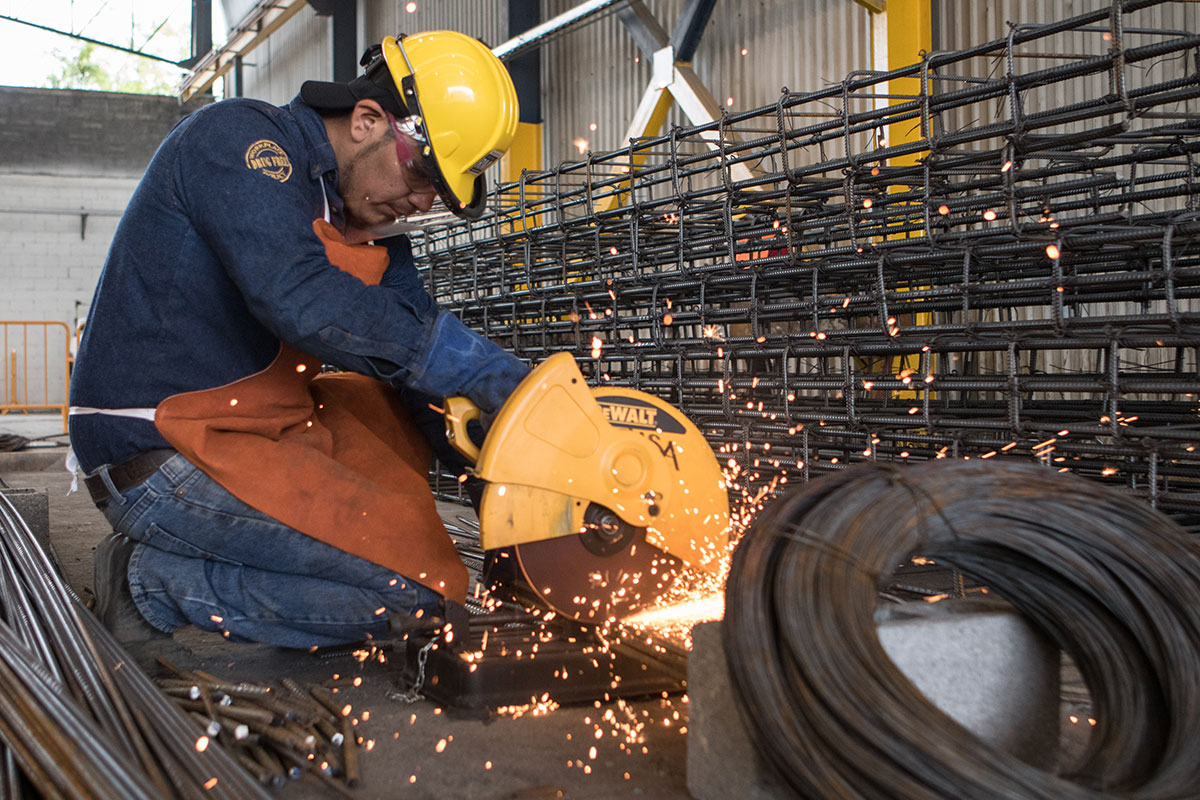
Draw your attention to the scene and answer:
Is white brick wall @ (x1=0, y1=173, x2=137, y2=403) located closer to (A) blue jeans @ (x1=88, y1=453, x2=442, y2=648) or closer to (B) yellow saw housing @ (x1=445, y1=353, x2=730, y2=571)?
(A) blue jeans @ (x1=88, y1=453, x2=442, y2=648)

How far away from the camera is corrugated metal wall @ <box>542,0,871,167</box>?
752 centimetres

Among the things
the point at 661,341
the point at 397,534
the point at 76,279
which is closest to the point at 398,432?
the point at 397,534

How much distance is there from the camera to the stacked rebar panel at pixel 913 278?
2.64m

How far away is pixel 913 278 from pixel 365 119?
255 cm

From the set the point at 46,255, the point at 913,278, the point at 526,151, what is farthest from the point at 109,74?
the point at 913,278

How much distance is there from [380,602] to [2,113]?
18135 mm

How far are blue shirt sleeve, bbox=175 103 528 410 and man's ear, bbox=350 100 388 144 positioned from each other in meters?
0.26

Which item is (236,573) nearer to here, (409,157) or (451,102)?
(409,157)

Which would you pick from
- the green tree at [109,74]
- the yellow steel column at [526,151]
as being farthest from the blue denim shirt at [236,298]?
the green tree at [109,74]

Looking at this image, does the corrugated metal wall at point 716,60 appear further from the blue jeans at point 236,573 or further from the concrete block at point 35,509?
the blue jeans at point 236,573

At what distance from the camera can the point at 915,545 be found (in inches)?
60.2

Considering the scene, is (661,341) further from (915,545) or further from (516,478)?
(915,545)

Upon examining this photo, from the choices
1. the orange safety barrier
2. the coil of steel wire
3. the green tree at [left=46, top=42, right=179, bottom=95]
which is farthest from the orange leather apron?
the green tree at [left=46, top=42, right=179, bottom=95]

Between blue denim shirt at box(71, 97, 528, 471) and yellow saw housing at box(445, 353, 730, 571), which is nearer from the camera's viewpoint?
yellow saw housing at box(445, 353, 730, 571)
